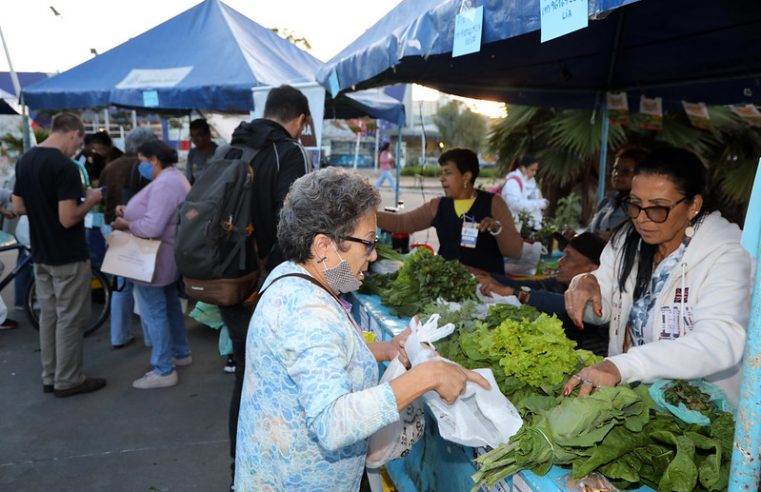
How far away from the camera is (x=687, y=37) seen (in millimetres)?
3941

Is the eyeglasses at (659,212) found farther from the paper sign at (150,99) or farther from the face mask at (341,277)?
the paper sign at (150,99)

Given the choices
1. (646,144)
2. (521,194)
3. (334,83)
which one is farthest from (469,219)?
(521,194)

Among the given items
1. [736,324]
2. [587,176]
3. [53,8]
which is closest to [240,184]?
[736,324]

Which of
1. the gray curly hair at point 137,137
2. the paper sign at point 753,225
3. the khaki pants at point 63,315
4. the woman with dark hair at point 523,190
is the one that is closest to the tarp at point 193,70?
the gray curly hair at point 137,137

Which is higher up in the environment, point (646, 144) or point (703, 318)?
point (646, 144)

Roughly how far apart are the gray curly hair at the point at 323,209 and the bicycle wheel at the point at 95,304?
4416 mm

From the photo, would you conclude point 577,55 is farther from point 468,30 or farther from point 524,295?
point 468,30

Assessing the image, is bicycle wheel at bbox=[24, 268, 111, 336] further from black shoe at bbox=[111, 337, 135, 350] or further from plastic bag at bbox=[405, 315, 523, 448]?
plastic bag at bbox=[405, 315, 523, 448]

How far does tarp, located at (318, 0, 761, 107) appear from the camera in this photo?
289 cm

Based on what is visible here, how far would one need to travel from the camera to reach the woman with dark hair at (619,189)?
182 inches

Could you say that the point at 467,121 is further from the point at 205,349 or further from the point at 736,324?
the point at 736,324

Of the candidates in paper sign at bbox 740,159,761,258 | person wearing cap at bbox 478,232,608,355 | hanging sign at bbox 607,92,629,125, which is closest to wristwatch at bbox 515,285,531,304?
person wearing cap at bbox 478,232,608,355

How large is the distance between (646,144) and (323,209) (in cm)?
667

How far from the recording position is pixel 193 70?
311 inches
